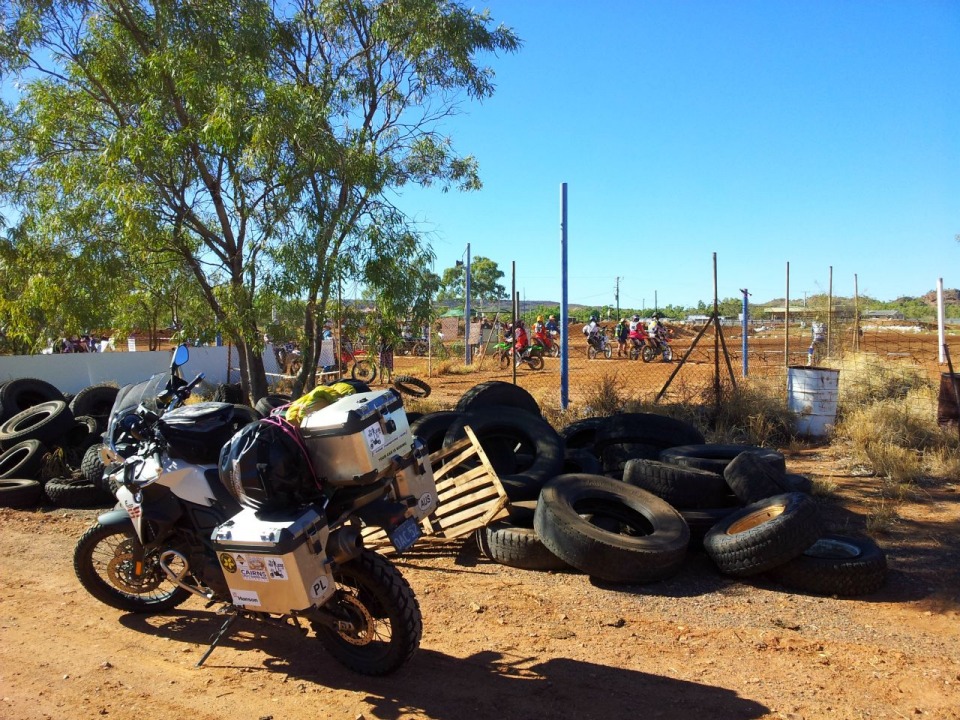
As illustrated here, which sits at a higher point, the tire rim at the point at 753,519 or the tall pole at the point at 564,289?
the tall pole at the point at 564,289

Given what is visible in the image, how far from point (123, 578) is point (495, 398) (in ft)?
14.4

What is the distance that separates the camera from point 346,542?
359 centimetres

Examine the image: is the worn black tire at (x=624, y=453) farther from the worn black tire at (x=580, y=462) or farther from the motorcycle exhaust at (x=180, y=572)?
the motorcycle exhaust at (x=180, y=572)

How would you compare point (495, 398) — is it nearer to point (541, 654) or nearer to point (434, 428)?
point (434, 428)

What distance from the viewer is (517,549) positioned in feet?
18.5

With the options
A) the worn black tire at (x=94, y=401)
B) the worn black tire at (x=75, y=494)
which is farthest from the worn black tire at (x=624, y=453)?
the worn black tire at (x=94, y=401)

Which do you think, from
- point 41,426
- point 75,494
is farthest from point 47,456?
point 75,494

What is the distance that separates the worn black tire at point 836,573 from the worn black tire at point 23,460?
7693 millimetres

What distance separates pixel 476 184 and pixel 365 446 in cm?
755

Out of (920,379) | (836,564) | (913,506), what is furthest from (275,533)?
(920,379)

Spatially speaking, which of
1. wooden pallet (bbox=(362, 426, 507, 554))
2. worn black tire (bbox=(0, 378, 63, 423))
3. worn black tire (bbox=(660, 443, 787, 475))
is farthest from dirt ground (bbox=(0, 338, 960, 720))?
worn black tire (bbox=(0, 378, 63, 423))

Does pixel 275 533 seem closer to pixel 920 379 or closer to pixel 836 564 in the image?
pixel 836 564

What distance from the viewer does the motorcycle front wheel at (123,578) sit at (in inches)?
183

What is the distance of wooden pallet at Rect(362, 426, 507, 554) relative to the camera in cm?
592
